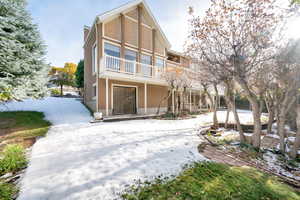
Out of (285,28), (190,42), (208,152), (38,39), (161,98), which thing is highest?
(38,39)

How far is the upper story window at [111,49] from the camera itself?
382 inches

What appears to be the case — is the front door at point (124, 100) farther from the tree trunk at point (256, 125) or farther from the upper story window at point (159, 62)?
the tree trunk at point (256, 125)

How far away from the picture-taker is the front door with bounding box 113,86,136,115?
33.7 ft

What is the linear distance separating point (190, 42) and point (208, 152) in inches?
161

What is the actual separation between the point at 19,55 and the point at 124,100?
6.49m

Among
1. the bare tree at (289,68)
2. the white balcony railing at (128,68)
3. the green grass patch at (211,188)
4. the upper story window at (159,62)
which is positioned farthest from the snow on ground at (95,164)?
the upper story window at (159,62)

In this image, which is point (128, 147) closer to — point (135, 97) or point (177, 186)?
point (177, 186)

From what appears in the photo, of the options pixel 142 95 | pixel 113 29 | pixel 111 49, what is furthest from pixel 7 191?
pixel 113 29

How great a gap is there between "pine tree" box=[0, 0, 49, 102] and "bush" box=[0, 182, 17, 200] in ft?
11.6

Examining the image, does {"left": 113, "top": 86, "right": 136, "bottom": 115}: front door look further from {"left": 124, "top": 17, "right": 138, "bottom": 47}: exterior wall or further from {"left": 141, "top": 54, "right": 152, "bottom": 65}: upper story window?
{"left": 124, "top": 17, "right": 138, "bottom": 47}: exterior wall

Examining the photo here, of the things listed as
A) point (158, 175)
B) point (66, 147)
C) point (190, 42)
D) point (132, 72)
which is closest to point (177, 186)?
point (158, 175)

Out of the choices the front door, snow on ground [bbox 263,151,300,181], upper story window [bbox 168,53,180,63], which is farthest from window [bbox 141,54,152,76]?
snow on ground [bbox 263,151,300,181]

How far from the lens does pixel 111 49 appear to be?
994 cm

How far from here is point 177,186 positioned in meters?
→ 2.21
